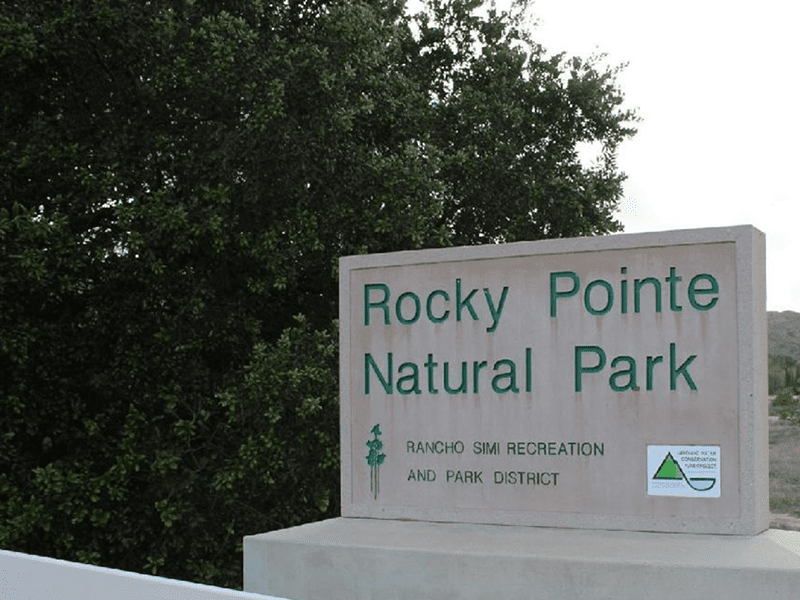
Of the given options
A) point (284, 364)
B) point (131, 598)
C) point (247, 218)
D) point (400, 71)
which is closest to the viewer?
point (131, 598)

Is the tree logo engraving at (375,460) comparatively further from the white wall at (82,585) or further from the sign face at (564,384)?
the white wall at (82,585)

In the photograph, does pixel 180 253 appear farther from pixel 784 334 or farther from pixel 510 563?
pixel 784 334

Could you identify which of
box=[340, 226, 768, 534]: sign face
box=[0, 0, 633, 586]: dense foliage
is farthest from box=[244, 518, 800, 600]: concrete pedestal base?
box=[0, 0, 633, 586]: dense foliage

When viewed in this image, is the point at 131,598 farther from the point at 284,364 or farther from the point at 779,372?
the point at 779,372

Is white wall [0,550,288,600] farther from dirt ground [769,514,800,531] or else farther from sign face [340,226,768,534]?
dirt ground [769,514,800,531]

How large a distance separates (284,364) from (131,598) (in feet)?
22.5

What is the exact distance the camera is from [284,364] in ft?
45.9

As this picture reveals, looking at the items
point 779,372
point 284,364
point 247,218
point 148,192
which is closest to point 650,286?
point 284,364

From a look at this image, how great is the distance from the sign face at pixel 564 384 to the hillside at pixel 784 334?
4974 centimetres

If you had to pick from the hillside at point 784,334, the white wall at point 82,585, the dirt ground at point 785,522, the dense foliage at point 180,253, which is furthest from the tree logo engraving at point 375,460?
the hillside at point 784,334

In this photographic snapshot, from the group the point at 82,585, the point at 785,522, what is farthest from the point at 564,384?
the point at 785,522

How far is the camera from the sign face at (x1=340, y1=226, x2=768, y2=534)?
817 centimetres

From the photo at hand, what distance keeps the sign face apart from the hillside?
49738mm

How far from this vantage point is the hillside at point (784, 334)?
57344mm
